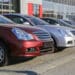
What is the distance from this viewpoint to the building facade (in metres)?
37.5

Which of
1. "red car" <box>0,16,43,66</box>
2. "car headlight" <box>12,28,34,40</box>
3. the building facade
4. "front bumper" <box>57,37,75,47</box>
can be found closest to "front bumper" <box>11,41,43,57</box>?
"red car" <box>0,16,43,66</box>

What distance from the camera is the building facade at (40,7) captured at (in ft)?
123

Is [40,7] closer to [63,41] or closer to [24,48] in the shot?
[63,41]

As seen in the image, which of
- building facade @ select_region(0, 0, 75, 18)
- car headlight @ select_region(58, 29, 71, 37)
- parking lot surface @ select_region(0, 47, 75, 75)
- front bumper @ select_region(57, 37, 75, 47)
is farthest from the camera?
building facade @ select_region(0, 0, 75, 18)

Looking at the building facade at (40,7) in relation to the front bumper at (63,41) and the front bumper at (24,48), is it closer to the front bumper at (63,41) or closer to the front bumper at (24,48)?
the front bumper at (63,41)

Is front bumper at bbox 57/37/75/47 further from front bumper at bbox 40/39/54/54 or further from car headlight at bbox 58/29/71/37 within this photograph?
front bumper at bbox 40/39/54/54

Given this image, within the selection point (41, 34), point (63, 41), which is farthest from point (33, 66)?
point (63, 41)

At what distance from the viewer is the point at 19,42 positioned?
10281 millimetres

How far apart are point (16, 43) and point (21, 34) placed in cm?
33

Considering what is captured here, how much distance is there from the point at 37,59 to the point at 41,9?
32.4 metres

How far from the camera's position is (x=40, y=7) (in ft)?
144

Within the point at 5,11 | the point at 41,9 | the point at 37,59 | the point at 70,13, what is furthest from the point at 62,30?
the point at 70,13

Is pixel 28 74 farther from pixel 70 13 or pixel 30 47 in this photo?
pixel 70 13

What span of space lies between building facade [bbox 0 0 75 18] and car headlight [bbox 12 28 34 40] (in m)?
26.0
